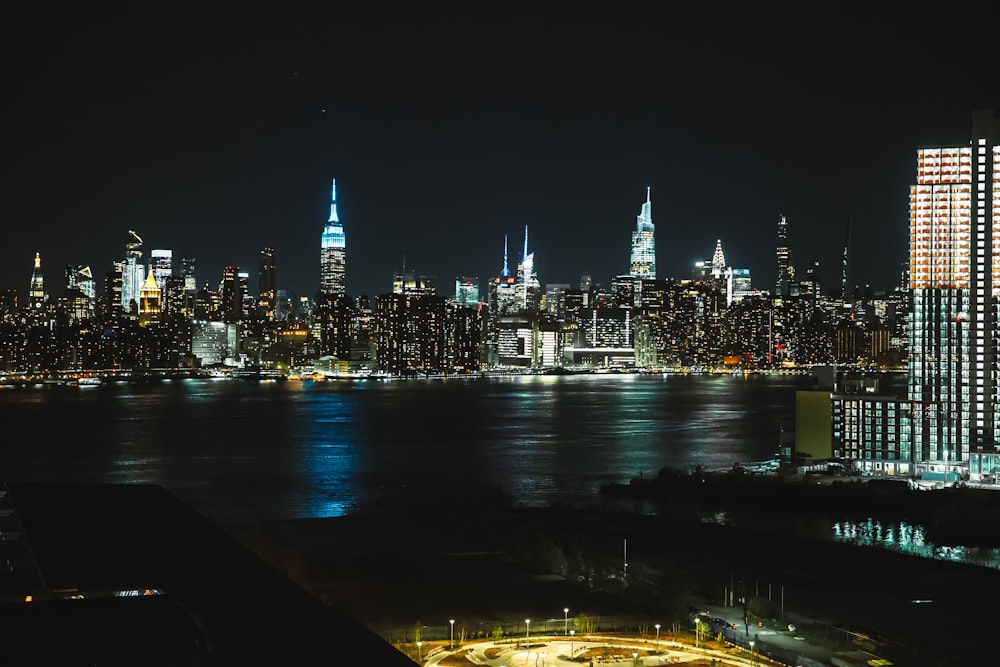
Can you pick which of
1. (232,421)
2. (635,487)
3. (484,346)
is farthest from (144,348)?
(635,487)

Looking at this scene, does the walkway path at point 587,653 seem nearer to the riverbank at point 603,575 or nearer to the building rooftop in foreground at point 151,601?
the riverbank at point 603,575

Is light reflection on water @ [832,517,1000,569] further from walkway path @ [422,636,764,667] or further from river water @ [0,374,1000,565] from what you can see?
walkway path @ [422,636,764,667]

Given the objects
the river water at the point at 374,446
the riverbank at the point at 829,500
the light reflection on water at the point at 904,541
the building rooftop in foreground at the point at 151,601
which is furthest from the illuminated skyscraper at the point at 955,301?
the building rooftop in foreground at the point at 151,601

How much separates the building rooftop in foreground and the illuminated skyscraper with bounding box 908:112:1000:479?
12.2 metres

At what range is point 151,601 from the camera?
5074 mm

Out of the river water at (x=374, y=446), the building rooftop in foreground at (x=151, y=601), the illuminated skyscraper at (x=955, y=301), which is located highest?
the illuminated skyscraper at (x=955, y=301)

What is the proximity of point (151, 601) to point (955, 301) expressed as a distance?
14.9 metres

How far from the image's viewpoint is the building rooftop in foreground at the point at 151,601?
4465mm

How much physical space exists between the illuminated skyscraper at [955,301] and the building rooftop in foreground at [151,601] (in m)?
12.2

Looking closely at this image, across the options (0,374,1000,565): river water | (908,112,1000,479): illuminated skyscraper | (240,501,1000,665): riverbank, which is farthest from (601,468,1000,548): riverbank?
(240,501,1000,665): riverbank

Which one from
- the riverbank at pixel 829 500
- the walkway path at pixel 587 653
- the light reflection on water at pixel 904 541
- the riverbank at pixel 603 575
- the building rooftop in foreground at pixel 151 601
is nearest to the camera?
the building rooftop in foreground at pixel 151 601

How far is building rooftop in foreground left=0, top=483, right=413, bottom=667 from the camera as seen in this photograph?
4465mm

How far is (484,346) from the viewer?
265ft

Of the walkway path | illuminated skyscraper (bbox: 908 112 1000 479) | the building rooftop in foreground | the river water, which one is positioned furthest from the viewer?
illuminated skyscraper (bbox: 908 112 1000 479)
